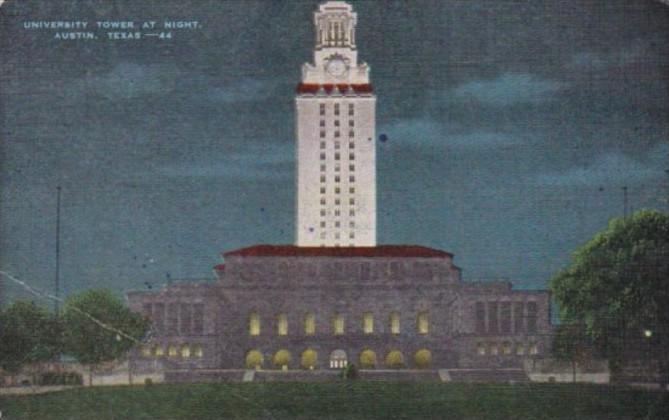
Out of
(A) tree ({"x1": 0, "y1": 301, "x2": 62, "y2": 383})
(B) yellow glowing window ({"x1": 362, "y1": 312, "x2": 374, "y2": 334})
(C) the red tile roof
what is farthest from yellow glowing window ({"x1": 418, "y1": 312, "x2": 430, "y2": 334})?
(A) tree ({"x1": 0, "y1": 301, "x2": 62, "y2": 383})

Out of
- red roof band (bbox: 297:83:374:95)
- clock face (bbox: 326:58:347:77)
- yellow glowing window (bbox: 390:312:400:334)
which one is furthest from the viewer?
yellow glowing window (bbox: 390:312:400:334)

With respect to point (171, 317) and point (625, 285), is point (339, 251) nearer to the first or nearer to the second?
point (171, 317)

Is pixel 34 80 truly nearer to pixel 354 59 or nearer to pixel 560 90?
pixel 354 59

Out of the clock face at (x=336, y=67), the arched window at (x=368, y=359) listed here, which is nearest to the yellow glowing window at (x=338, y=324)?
the arched window at (x=368, y=359)

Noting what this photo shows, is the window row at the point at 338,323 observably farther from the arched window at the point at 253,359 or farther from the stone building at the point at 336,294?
the arched window at the point at 253,359

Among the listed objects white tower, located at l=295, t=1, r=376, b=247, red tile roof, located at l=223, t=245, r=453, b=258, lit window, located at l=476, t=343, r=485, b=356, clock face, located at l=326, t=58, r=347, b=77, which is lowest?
lit window, located at l=476, t=343, r=485, b=356

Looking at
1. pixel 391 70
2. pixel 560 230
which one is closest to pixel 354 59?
pixel 391 70

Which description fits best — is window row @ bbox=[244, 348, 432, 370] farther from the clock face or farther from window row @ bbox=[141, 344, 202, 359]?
the clock face
